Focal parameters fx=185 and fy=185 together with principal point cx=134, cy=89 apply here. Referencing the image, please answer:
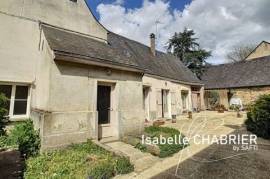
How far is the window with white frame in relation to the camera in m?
6.32

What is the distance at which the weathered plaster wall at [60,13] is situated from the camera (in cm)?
667

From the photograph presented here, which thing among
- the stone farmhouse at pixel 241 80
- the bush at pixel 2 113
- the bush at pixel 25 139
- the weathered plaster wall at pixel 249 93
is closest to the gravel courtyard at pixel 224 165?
the bush at pixel 25 139

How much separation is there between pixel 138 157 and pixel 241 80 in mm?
19745

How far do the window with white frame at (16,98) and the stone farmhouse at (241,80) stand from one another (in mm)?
19739

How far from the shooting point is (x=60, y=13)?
309 inches

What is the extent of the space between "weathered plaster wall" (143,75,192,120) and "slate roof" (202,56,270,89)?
Result: 774 cm

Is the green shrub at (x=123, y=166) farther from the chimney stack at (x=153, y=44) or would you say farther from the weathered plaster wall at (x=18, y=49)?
the chimney stack at (x=153, y=44)

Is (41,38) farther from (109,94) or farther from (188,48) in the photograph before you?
(188,48)

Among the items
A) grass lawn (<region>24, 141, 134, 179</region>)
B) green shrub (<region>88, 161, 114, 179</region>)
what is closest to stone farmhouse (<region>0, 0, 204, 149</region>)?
grass lawn (<region>24, 141, 134, 179</region>)

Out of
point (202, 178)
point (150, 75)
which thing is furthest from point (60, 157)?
point (150, 75)

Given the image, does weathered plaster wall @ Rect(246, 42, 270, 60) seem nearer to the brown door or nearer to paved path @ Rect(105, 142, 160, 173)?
the brown door

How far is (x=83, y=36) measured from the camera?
855 centimetres

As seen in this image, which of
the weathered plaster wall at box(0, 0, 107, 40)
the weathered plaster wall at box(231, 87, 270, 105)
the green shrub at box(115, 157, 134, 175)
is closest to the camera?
the green shrub at box(115, 157, 134, 175)

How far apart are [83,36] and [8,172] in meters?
6.08
